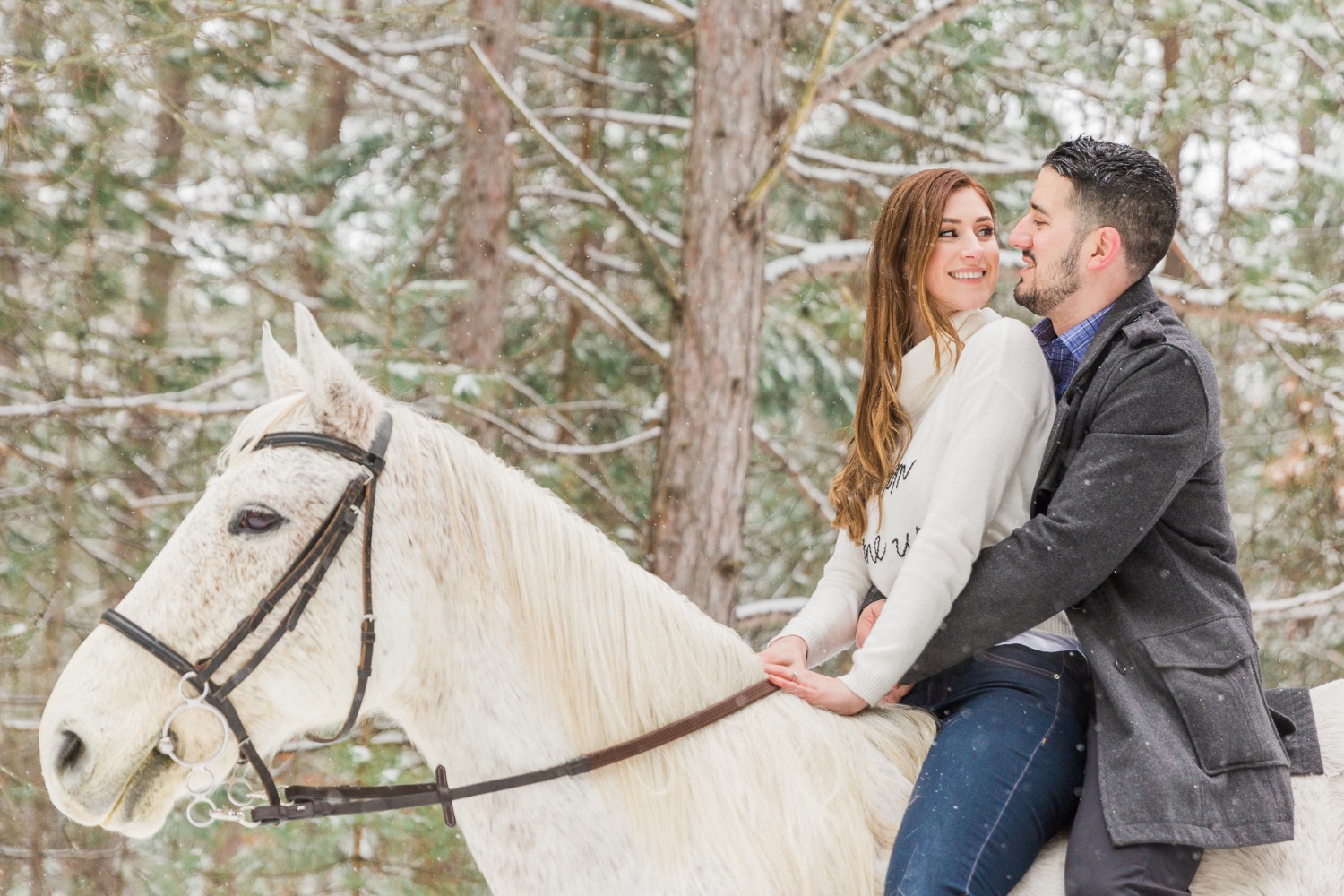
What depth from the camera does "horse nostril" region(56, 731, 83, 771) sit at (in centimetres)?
197

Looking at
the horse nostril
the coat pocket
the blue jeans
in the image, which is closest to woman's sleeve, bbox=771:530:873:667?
the blue jeans

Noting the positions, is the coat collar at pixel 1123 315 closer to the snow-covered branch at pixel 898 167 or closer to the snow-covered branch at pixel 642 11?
the snow-covered branch at pixel 898 167

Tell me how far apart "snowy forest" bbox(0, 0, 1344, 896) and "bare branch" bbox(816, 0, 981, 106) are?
21 millimetres

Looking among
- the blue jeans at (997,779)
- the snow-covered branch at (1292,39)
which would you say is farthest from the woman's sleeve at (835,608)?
the snow-covered branch at (1292,39)

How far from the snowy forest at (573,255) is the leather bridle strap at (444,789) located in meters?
2.92

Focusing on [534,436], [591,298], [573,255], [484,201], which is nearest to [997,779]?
[591,298]

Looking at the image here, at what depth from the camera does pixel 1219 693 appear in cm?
199

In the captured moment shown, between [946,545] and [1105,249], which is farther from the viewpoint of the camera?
[1105,249]

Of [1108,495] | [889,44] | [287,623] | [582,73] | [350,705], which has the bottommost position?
[350,705]

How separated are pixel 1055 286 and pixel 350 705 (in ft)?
6.05

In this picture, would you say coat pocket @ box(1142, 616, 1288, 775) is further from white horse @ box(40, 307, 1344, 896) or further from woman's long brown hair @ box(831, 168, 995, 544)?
woman's long brown hair @ box(831, 168, 995, 544)

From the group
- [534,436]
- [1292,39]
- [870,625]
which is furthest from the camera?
[534,436]

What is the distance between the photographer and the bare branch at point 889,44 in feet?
16.7

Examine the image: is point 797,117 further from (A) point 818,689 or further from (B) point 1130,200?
(A) point 818,689
